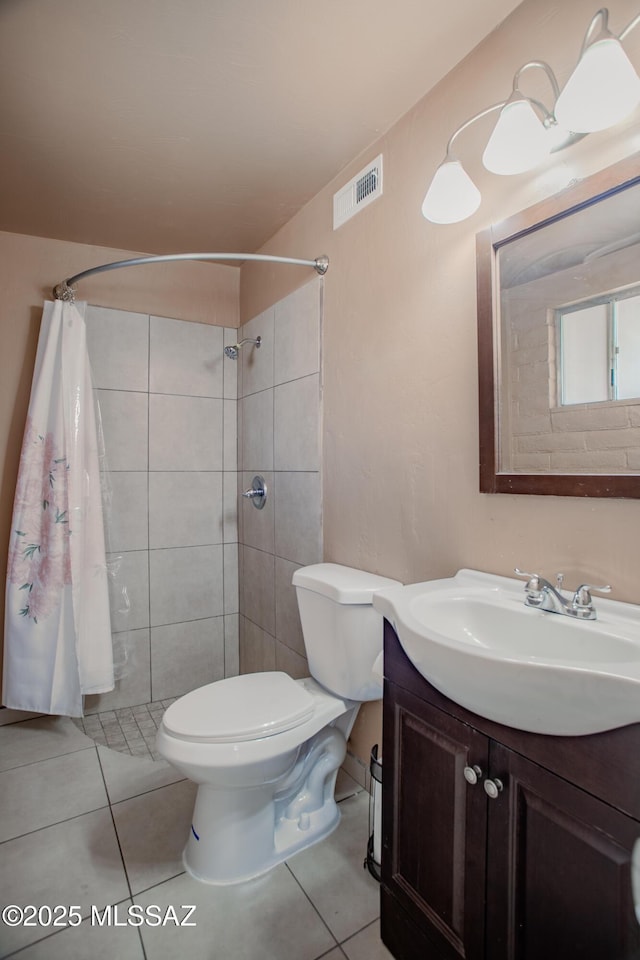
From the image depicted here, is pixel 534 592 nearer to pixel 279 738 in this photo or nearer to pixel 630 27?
pixel 279 738

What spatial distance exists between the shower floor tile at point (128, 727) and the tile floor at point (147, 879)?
0.12m

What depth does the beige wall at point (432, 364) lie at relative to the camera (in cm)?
100

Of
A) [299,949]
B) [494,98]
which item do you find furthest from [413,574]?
[494,98]

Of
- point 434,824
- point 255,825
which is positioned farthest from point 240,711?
→ point 434,824

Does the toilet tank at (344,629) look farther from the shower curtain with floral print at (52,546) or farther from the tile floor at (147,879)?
the shower curtain with floral print at (52,546)

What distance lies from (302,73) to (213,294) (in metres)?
1.34

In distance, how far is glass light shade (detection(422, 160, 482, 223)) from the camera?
1130mm

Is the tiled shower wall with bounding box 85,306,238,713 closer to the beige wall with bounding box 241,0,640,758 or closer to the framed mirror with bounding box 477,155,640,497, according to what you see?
the beige wall with bounding box 241,0,640,758

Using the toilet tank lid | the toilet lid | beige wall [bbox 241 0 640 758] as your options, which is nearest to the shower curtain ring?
beige wall [bbox 241 0 640 758]

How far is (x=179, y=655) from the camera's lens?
2.43 m

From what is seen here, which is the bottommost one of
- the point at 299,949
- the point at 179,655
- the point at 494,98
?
the point at 299,949

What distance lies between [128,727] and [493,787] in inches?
73.8

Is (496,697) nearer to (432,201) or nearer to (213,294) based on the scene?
(432,201)

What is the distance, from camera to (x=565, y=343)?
3.39ft
